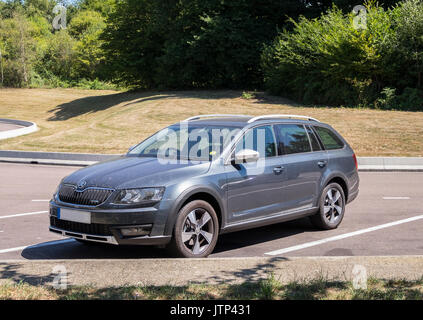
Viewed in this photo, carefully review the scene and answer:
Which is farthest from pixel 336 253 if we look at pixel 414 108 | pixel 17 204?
pixel 414 108

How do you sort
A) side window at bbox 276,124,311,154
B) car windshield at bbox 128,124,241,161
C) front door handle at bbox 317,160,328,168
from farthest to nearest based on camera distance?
front door handle at bbox 317,160,328,168 → side window at bbox 276,124,311,154 → car windshield at bbox 128,124,241,161

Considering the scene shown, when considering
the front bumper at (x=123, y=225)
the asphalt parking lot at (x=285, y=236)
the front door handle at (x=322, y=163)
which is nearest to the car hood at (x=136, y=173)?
the front bumper at (x=123, y=225)

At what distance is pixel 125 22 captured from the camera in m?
55.0

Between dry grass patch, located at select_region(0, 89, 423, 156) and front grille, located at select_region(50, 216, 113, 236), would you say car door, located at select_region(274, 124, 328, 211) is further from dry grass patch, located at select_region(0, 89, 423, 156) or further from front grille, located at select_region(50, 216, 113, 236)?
dry grass patch, located at select_region(0, 89, 423, 156)

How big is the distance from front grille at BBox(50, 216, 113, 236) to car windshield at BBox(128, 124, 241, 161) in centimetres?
138

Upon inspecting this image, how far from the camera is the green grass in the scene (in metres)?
4.68

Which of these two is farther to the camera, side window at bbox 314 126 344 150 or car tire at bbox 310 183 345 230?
side window at bbox 314 126 344 150

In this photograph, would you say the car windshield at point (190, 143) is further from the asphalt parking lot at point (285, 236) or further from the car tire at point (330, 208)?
the car tire at point (330, 208)

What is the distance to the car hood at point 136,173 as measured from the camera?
6.54 m

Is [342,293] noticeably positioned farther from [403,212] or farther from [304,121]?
[403,212]

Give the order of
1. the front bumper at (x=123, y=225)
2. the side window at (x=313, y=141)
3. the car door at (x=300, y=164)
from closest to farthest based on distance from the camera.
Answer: the front bumper at (x=123, y=225) < the car door at (x=300, y=164) < the side window at (x=313, y=141)

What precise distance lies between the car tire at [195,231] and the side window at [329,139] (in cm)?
291

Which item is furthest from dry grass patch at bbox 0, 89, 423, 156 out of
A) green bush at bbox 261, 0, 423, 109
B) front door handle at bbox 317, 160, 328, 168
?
front door handle at bbox 317, 160, 328, 168
